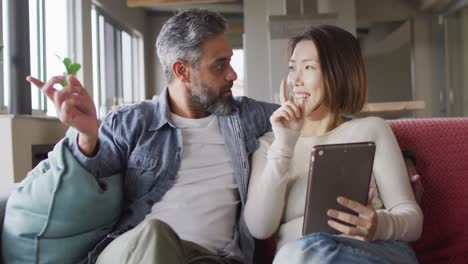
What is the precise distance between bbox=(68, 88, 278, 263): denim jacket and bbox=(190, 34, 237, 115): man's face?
0.23 feet

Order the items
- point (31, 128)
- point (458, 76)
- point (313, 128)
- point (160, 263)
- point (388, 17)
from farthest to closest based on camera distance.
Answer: point (388, 17), point (458, 76), point (31, 128), point (313, 128), point (160, 263)

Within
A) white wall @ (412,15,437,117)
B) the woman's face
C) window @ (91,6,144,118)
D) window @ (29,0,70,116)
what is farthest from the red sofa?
white wall @ (412,15,437,117)

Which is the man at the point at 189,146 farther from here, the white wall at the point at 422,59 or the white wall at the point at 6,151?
the white wall at the point at 422,59

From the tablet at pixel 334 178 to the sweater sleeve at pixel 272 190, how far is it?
0.55 ft

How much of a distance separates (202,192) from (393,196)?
0.51 m

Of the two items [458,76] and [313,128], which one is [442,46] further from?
[313,128]

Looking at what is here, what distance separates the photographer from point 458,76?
5.79 meters

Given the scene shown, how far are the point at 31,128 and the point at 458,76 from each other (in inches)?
184

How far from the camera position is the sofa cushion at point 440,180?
4.81 feet

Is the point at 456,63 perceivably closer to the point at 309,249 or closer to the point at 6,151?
the point at 6,151

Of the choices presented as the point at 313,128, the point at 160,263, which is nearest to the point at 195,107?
the point at 313,128

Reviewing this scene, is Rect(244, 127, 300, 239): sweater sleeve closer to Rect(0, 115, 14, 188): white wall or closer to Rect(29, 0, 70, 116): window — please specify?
Rect(0, 115, 14, 188): white wall

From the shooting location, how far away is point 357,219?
1.07 metres

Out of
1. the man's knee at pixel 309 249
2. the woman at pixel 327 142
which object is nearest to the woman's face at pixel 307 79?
the woman at pixel 327 142
